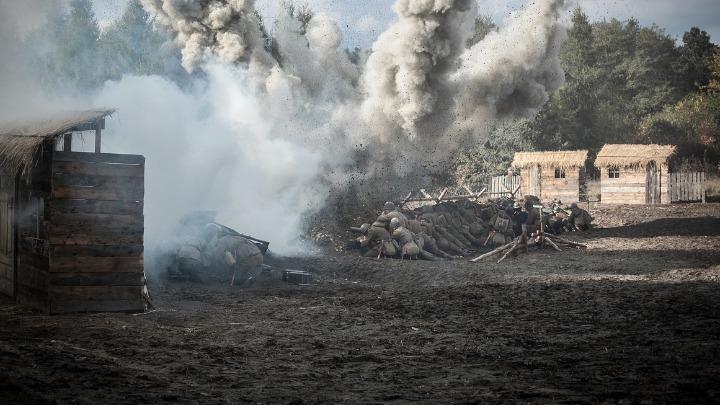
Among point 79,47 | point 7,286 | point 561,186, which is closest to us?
point 7,286

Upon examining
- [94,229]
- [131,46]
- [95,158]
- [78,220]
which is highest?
[131,46]

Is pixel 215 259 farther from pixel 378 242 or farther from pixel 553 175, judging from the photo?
pixel 553 175

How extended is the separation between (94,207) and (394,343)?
5632 mm

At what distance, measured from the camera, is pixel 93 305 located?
462 inches

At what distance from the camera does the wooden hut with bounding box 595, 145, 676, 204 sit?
140 ft

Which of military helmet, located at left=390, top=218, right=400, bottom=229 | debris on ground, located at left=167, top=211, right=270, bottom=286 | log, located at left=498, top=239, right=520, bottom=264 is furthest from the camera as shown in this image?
military helmet, located at left=390, top=218, right=400, bottom=229

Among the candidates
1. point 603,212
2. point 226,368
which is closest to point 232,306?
point 226,368

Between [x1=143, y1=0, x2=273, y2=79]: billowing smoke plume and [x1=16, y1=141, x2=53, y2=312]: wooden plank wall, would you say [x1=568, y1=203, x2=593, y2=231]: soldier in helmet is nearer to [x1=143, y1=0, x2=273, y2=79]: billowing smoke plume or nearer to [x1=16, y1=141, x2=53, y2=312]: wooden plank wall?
[x1=143, y1=0, x2=273, y2=79]: billowing smoke plume

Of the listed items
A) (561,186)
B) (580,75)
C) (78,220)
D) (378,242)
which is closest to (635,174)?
(561,186)

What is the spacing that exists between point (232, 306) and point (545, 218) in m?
17.5

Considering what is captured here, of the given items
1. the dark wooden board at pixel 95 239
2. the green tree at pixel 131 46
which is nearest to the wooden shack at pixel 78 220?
the dark wooden board at pixel 95 239

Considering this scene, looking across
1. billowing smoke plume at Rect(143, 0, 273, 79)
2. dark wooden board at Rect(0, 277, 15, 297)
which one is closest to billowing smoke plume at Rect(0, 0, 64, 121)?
dark wooden board at Rect(0, 277, 15, 297)

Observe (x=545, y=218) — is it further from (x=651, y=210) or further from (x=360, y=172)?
(x=651, y=210)

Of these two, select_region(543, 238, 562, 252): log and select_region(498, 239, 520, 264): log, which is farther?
select_region(543, 238, 562, 252): log
